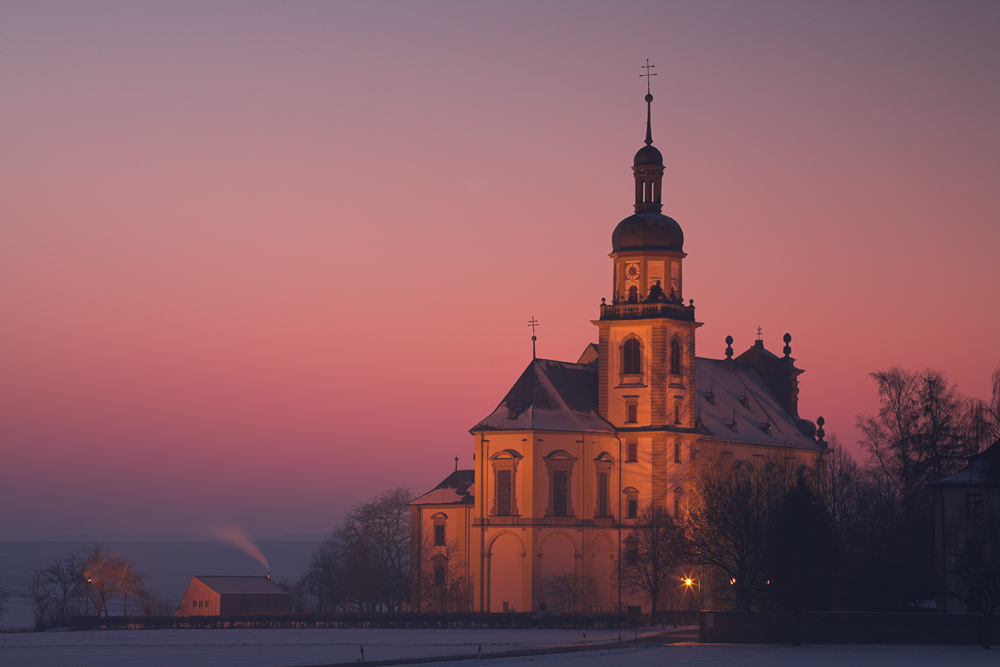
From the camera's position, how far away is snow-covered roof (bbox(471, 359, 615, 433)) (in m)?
97.4

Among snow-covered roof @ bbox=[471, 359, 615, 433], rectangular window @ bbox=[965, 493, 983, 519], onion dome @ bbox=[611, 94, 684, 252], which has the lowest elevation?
rectangular window @ bbox=[965, 493, 983, 519]

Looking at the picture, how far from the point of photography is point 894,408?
3590 inches

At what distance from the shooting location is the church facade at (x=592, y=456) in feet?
315

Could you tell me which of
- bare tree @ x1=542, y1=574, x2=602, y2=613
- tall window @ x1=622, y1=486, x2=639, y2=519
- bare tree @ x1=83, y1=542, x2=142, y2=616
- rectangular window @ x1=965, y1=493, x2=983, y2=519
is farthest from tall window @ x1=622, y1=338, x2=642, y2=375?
bare tree @ x1=83, y1=542, x2=142, y2=616

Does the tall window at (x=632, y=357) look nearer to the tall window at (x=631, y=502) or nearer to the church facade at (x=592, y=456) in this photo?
the church facade at (x=592, y=456)

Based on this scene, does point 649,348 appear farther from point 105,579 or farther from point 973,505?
point 105,579

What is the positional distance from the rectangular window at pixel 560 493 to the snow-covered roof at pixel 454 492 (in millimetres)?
6997

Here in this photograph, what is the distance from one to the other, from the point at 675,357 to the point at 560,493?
11.6m

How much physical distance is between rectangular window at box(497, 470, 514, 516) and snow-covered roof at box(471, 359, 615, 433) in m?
2.73

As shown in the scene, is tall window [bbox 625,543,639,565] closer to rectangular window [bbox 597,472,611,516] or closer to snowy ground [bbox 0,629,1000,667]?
rectangular window [bbox 597,472,611,516]

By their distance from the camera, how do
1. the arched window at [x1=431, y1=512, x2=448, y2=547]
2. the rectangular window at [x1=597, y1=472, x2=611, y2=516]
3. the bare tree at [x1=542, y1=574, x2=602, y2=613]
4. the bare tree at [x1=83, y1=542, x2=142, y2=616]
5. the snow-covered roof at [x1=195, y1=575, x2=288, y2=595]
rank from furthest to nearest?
the snow-covered roof at [x1=195, y1=575, x2=288, y2=595] < the bare tree at [x1=83, y1=542, x2=142, y2=616] < the arched window at [x1=431, y1=512, x2=448, y2=547] < the rectangular window at [x1=597, y1=472, x2=611, y2=516] < the bare tree at [x1=542, y1=574, x2=602, y2=613]

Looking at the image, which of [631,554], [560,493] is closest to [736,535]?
[631,554]

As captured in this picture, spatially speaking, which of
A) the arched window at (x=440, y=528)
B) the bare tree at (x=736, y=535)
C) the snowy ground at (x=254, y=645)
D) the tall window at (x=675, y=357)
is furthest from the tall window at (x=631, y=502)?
the snowy ground at (x=254, y=645)

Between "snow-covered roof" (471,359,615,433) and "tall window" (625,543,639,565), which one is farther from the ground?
"snow-covered roof" (471,359,615,433)
